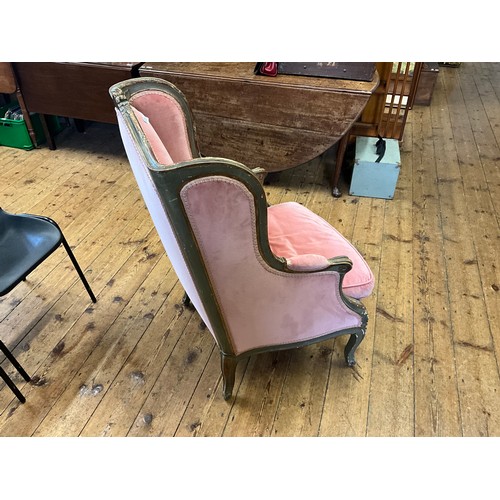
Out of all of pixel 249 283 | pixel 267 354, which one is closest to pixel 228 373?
pixel 267 354

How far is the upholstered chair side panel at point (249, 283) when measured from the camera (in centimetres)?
90

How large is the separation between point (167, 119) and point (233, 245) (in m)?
0.57

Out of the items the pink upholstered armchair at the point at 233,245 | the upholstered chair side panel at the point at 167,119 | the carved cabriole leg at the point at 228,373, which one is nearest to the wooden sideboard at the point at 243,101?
the pink upholstered armchair at the point at 233,245

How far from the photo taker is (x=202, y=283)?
1087mm

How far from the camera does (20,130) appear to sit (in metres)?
2.97

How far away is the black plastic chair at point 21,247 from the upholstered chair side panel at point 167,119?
602mm

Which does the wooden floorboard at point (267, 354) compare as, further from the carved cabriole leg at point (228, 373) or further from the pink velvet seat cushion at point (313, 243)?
the pink velvet seat cushion at point (313, 243)

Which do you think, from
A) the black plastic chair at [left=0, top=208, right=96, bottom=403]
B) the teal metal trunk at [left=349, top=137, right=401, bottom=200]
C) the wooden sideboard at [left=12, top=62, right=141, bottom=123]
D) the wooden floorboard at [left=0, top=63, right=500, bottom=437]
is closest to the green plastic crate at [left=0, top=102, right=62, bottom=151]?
the wooden sideboard at [left=12, top=62, right=141, bottom=123]

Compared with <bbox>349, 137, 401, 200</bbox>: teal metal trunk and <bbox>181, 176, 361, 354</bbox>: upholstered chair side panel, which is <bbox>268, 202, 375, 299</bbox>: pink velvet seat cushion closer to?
<bbox>181, 176, 361, 354</bbox>: upholstered chair side panel

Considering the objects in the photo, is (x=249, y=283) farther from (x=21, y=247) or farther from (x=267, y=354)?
(x=21, y=247)

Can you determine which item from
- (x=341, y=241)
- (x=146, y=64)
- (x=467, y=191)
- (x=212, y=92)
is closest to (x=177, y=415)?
(x=341, y=241)

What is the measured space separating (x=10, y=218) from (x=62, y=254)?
1.71 feet

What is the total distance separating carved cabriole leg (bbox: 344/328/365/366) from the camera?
1.46 m

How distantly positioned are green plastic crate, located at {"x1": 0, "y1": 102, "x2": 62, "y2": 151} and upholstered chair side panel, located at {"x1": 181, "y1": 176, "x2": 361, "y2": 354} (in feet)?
8.34
